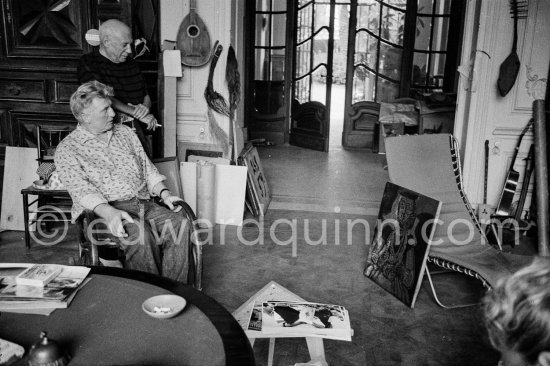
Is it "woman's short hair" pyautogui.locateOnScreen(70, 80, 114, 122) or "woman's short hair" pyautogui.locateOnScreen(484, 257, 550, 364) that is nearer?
"woman's short hair" pyautogui.locateOnScreen(484, 257, 550, 364)

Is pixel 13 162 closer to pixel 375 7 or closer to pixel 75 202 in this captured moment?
pixel 75 202

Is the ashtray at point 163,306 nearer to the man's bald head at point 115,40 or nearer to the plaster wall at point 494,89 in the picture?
the man's bald head at point 115,40

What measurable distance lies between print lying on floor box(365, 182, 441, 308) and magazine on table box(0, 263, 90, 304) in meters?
1.93

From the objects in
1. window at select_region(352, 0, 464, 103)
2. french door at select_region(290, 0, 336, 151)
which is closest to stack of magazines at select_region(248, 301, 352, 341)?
french door at select_region(290, 0, 336, 151)

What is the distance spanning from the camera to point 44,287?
1896 millimetres

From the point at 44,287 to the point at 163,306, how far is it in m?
0.50

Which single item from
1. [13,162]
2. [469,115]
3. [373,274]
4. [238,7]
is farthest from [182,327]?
[238,7]

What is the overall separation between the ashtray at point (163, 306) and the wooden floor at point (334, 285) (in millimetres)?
931

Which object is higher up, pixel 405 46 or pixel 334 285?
pixel 405 46

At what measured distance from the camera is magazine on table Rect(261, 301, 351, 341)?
6.31ft

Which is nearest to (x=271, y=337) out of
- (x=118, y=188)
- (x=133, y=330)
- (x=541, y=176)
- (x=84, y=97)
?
(x=133, y=330)

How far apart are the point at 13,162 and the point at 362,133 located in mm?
5284

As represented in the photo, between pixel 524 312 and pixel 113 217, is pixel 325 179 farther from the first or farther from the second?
pixel 524 312

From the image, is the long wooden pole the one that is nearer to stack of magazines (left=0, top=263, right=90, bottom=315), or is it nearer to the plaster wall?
the plaster wall
